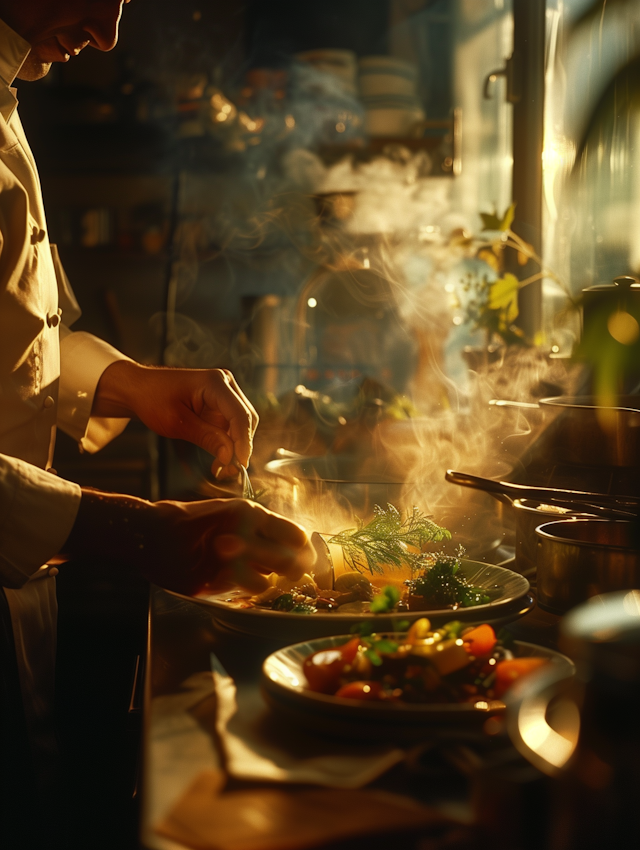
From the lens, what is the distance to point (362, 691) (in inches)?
26.3

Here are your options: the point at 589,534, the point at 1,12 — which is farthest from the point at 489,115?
the point at 589,534

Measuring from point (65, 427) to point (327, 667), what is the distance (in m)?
1.17

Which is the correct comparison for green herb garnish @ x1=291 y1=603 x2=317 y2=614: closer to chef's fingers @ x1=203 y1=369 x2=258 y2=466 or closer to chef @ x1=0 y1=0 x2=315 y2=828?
chef @ x1=0 y1=0 x2=315 y2=828

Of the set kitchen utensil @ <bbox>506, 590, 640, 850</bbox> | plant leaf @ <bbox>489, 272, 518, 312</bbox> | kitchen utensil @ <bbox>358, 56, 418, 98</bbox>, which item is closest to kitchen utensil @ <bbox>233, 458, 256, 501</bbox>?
kitchen utensil @ <bbox>506, 590, 640, 850</bbox>

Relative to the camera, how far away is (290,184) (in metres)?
4.38

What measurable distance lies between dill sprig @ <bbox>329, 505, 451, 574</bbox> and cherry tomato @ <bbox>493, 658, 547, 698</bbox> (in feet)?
1.23

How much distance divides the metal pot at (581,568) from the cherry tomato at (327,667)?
0.96 ft

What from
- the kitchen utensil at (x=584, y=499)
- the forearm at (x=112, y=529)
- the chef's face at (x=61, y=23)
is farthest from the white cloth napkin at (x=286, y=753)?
the chef's face at (x=61, y=23)

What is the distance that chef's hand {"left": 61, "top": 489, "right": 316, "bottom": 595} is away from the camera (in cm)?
87

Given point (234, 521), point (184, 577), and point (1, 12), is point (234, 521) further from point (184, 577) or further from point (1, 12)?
point (1, 12)

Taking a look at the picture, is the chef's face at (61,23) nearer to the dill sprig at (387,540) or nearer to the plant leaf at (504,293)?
the dill sprig at (387,540)

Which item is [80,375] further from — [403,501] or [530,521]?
[530,521]

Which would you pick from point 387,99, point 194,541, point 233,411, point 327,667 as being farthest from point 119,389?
point 387,99

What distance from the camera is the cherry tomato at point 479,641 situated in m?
0.73
